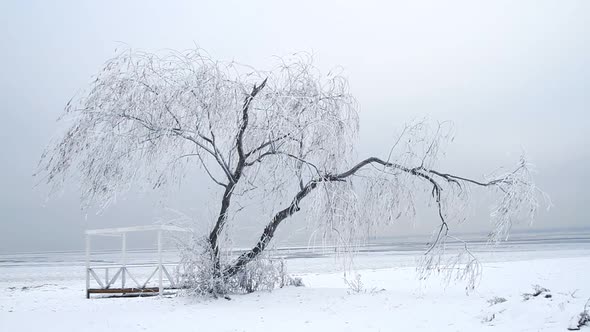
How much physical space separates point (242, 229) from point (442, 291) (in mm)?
4505

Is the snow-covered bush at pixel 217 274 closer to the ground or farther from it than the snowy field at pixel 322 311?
farther from it

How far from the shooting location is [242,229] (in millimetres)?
11320

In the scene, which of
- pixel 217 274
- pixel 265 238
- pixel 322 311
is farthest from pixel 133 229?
pixel 322 311

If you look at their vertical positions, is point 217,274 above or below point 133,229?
below

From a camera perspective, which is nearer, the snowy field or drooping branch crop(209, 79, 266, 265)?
the snowy field

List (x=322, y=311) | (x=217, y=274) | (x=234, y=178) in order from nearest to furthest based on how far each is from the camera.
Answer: (x=322, y=311) → (x=217, y=274) → (x=234, y=178)

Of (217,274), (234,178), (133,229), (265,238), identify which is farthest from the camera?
(133,229)

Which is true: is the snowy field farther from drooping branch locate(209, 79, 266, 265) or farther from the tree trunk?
drooping branch locate(209, 79, 266, 265)

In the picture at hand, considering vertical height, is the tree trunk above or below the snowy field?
above

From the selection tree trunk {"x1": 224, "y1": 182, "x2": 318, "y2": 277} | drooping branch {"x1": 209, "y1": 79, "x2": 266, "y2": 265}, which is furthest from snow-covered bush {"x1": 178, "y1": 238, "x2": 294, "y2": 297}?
drooping branch {"x1": 209, "y1": 79, "x2": 266, "y2": 265}

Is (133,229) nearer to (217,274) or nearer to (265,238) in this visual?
(217,274)

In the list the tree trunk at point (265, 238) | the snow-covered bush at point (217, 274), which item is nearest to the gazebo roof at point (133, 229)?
the snow-covered bush at point (217, 274)

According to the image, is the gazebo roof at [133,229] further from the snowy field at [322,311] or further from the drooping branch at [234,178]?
the snowy field at [322,311]

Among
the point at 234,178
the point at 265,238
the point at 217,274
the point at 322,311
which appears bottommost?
the point at 322,311
